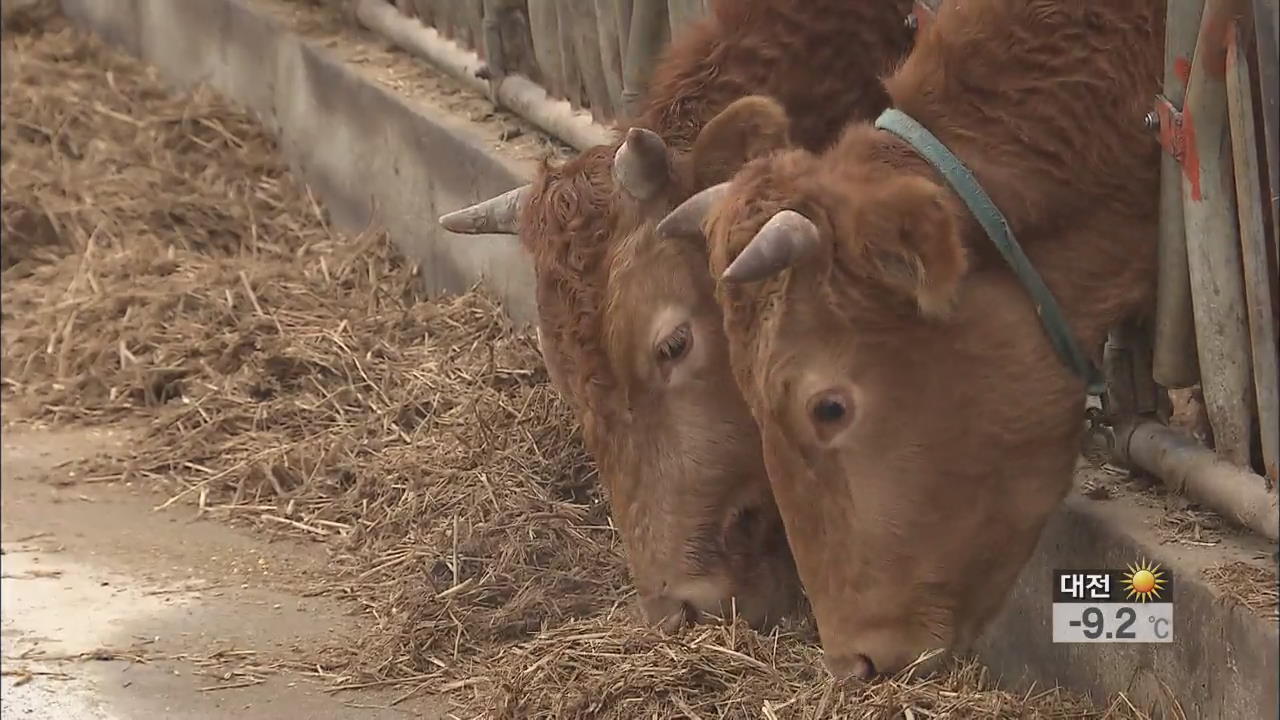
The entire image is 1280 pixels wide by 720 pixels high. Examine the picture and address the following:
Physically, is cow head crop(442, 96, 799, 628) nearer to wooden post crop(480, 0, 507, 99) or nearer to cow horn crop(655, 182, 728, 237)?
cow horn crop(655, 182, 728, 237)

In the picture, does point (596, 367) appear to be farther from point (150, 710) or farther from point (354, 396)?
point (354, 396)

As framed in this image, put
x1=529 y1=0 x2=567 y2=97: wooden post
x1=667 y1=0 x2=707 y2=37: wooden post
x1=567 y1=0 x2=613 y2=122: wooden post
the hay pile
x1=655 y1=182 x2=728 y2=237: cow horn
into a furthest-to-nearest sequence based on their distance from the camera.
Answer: x1=529 y1=0 x2=567 y2=97: wooden post → x1=567 y1=0 x2=613 y2=122: wooden post → x1=667 y1=0 x2=707 y2=37: wooden post → the hay pile → x1=655 y1=182 x2=728 y2=237: cow horn

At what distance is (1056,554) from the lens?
13.3 feet

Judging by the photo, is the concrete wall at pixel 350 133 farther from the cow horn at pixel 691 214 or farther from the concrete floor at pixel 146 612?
the cow horn at pixel 691 214

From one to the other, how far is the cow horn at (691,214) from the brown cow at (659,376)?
0.85ft

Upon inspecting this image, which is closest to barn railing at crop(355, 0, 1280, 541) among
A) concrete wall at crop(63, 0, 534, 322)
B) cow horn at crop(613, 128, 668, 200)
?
cow horn at crop(613, 128, 668, 200)

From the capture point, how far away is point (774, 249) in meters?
3.46

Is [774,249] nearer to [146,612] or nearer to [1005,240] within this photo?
[1005,240]

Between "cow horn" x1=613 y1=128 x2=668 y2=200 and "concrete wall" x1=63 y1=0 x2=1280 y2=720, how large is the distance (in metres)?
1.15

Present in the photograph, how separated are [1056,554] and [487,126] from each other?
142 inches

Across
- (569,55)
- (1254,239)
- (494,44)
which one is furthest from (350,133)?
(1254,239)

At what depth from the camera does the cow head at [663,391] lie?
4.40 metres

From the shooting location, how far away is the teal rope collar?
371 cm

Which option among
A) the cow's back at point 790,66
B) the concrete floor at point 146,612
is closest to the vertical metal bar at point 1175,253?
the cow's back at point 790,66
